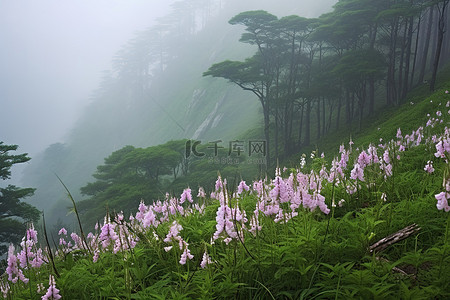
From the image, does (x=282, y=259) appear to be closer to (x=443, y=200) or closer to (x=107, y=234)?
(x=443, y=200)

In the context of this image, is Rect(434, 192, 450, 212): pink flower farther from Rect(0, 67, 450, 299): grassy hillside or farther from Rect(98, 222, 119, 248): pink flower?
Rect(98, 222, 119, 248): pink flower

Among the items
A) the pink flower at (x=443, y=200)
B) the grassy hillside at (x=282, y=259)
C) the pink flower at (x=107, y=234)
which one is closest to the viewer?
the pink flower at (x=443, y=200)

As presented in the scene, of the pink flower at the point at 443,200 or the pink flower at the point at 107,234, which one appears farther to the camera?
the pink flower at the point at 107,234

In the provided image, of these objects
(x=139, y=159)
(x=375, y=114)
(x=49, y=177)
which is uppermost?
(x=375, y=114)

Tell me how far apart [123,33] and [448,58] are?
623 feet

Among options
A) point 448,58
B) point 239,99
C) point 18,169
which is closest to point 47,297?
point 448,58

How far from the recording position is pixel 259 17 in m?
28.3

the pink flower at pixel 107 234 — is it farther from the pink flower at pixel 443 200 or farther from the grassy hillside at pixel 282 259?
the pink flower at pixel 443 200

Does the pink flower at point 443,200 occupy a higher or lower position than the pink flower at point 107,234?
higher

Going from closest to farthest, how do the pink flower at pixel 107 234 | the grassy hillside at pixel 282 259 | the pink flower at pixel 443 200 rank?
the pink flower at pixel 443 200 < the grassy hillside at pixel 282 259 < the pink flower at pixel 107 234

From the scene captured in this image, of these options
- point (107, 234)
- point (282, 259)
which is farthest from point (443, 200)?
point (107, 234)

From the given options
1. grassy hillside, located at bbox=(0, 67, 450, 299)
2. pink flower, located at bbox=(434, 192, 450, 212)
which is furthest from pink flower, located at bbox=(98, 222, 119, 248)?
pink flower, located at bbox=(434, 192, 450, 212)

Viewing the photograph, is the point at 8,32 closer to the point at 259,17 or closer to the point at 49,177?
the point at 49,177

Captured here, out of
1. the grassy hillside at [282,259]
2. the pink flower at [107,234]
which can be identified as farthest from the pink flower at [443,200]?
the pink flower at [107,234]
